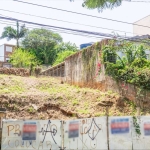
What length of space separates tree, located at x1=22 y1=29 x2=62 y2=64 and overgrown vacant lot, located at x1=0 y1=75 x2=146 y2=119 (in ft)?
88.6

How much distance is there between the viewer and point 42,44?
42188 millimetres

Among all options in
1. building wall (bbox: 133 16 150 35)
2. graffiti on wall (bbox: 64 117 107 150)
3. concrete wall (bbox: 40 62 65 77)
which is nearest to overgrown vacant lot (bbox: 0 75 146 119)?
graffiti on wall (bbox: 64 117 107 150)

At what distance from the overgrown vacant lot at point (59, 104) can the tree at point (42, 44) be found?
27.0m

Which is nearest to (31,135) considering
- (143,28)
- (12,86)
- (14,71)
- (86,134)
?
(86,134)

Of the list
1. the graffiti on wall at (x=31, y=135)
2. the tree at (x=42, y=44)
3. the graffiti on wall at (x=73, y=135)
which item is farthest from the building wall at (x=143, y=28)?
the graffiti on wall at (x=31, y=135)

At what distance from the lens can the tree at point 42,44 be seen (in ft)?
135

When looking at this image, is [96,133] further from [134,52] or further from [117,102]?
[134,52]

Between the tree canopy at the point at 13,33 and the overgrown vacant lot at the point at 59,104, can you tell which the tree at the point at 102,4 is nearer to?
the overgrown vacant lot at the point at 59,104

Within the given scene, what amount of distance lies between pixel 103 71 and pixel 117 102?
87.7 inches

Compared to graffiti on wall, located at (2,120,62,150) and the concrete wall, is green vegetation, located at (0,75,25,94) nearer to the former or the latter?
the concrete wall

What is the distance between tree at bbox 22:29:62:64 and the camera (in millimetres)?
41250

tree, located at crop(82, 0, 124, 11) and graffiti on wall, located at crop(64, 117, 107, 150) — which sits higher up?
tree, located at crop(82, 0, 124, 11)

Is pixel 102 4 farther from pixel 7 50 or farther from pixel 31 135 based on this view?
pixel 7 50

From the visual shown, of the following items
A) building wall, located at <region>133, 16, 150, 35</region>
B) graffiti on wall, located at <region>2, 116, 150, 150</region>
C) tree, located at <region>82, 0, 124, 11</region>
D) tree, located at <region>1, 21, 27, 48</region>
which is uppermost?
tree, located at <region>1, 21, 27, 48</region>
